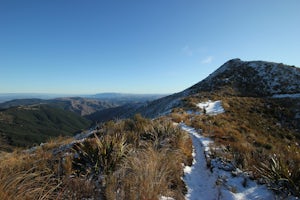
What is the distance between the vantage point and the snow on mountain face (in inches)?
1214

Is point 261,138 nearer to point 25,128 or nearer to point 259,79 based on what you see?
point 259,79

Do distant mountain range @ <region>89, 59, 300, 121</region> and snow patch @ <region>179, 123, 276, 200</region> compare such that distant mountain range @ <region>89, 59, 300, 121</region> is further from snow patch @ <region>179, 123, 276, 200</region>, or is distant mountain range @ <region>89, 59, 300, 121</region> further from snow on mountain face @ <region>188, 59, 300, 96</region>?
snow patch @ <region>179, 123, 276, 200</region>

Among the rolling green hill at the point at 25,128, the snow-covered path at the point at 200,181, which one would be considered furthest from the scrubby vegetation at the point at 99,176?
the rolling green hill at the point at 25,128

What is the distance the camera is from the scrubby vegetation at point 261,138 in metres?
4.16

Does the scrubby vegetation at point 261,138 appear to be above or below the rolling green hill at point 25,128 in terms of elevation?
above

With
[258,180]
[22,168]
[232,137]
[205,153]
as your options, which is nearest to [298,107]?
[232,137]

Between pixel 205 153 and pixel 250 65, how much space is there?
41.0 m

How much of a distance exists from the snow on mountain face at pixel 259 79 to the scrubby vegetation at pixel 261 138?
33.1 ft

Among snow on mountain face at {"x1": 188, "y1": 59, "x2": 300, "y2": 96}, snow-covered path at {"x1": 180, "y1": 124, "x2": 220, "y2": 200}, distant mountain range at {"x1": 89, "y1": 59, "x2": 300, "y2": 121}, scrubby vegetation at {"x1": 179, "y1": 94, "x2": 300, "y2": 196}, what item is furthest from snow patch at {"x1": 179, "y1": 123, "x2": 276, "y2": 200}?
snow on mountain face at {"x1": 188, "y1": 59, "x2": 300, "y2": 96}

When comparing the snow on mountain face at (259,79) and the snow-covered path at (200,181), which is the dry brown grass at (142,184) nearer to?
the snow-covered path at (200,181)

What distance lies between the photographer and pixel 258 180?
4.60 meters

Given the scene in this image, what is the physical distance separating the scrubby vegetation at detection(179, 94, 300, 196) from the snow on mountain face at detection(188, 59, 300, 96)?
33.1ft

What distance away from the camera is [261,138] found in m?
→ 11.0

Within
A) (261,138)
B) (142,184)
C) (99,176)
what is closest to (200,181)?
(142,184)
